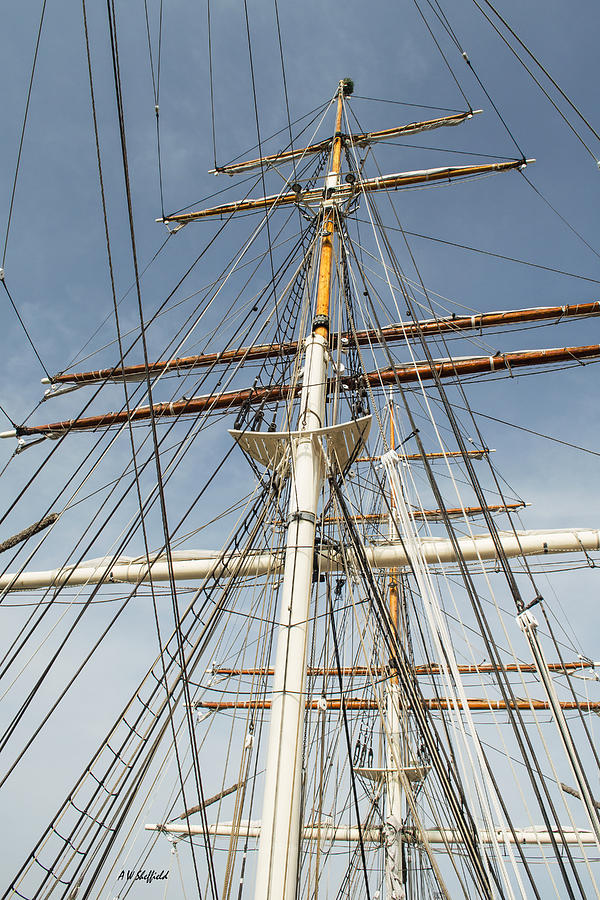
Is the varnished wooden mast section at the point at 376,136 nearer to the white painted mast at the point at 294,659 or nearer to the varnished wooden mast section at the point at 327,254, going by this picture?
the varnished wooden mast section at the point at 327,254

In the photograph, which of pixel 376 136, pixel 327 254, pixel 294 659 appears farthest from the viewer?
pixel 376 136

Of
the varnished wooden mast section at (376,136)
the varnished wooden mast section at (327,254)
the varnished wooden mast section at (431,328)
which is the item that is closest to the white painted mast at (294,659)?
the varnished wooden mast section at (327,254)

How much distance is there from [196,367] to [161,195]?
22.1ft

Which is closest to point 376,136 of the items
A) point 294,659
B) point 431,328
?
point 431,328

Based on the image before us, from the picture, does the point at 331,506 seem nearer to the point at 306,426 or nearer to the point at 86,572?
the point at 306,426

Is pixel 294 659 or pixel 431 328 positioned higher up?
pixel 431 328

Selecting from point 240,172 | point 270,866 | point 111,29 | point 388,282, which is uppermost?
point 240,172

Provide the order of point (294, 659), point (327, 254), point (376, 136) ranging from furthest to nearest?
point (376, 136) < point (327, 254) < point (294, 659)

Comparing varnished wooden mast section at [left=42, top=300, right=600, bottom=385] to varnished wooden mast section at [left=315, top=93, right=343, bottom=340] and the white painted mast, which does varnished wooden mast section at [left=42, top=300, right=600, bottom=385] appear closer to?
varnished wooden mast section at [left=315, top=93, right=343, bottom=340]

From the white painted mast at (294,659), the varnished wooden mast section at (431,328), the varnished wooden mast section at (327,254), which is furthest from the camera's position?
the varnished wooden mast section at (431,328)

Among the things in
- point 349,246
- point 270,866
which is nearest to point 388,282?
point 349,246

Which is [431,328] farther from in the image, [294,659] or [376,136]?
[294,659]

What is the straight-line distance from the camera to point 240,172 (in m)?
12.7

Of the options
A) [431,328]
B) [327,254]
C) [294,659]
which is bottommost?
[294,659]
